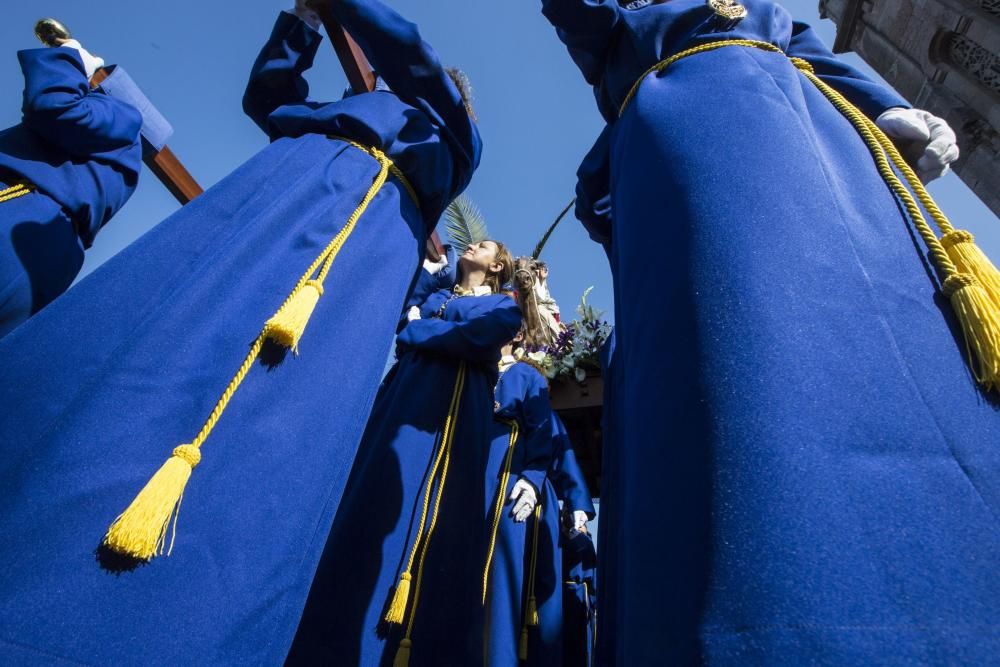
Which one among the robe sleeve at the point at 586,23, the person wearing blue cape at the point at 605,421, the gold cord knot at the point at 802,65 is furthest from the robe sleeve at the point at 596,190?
the gold cord knot at the point at 802,65

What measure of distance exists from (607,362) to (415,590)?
1.05 metres

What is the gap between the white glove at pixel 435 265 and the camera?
3160mm

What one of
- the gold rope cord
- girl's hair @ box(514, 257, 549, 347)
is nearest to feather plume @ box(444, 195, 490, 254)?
girl's hair @ box(514, 257, 549, 347)

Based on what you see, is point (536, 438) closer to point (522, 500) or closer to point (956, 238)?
point (522, 500)

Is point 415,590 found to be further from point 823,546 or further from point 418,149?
point 823,546

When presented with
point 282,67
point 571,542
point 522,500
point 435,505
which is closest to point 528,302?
point 522,500

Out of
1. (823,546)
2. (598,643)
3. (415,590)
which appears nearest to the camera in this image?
(823,546)

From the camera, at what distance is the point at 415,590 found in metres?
2.05

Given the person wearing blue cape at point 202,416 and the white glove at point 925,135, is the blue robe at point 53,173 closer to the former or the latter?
the person wearing blue cape at point 202,416

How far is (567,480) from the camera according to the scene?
3820mm

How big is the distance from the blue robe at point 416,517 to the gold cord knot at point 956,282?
5.72 ft

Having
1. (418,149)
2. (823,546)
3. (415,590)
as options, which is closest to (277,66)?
(418,149)

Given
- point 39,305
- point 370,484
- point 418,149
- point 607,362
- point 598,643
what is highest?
point 418,149

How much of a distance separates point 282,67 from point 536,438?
7.54 ft
